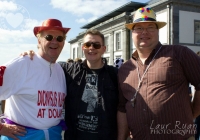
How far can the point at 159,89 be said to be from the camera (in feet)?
9.14

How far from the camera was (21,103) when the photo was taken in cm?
289

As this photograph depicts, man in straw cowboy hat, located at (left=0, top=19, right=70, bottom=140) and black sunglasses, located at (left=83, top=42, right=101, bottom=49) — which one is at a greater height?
black sunglasses, located at (left=83, top=42, right=101, bottom=49)

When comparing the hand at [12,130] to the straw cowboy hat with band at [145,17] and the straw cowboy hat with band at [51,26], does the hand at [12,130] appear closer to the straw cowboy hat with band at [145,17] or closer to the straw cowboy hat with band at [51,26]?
the straw cowboy hat with band at [51,26]

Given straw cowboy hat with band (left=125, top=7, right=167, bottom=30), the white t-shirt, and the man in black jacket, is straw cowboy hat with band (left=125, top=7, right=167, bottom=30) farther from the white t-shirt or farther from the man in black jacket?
the white t-shirt

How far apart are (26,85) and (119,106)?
4.09ft

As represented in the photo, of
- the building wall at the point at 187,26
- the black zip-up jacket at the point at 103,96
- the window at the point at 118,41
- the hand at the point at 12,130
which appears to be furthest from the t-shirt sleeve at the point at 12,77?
the window at the point at 118,41

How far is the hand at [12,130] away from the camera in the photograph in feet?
9.00

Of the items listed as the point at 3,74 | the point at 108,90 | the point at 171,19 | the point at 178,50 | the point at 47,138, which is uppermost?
the point at 171,19

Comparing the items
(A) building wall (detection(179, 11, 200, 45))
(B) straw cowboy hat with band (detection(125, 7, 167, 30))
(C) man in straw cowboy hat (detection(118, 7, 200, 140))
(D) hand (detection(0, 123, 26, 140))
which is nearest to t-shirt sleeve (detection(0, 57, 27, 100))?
(D) hand (detection(0, 123, 26, 140))

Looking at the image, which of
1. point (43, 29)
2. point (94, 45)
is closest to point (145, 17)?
point (94, 45)

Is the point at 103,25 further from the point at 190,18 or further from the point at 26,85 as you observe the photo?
the point at 26,85

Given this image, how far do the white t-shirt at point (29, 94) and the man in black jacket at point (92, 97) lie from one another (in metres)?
0.29

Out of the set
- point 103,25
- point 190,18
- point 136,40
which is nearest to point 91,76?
point 136,40

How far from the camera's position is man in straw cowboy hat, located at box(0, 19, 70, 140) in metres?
2.81
